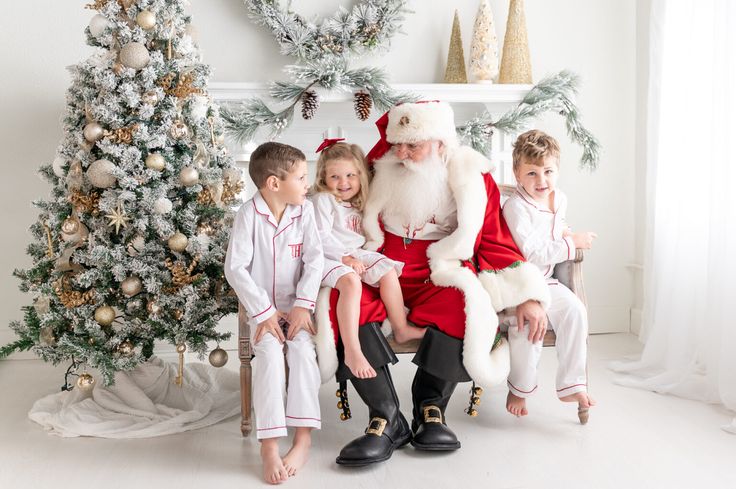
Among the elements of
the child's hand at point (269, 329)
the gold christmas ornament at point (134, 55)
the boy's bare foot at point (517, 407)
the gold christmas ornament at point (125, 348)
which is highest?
the gold christmas ornament at point (134, 55)

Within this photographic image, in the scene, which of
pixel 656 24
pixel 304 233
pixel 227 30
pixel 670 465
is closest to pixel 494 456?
pixel 670 465

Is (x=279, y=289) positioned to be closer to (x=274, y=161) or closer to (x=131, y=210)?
(x=274, y=161)

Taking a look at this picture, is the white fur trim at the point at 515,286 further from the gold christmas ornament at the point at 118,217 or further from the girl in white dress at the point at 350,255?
the gold christmas ornament at the point at 118,217

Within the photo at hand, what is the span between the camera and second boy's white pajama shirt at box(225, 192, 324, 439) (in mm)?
2400

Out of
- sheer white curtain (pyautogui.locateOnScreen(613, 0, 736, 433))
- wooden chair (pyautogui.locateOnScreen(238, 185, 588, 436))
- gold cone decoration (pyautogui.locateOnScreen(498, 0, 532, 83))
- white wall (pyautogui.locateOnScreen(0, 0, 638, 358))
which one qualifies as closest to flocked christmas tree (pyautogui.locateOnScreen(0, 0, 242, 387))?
wooden chair (pyautogui.locateOnScreen(238, 185, 588, 436))

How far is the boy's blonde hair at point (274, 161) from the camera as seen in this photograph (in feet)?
8.34

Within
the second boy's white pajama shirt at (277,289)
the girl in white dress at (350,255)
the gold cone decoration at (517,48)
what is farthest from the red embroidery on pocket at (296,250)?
the gold cone decoration at (517,48)

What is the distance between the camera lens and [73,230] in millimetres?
2707

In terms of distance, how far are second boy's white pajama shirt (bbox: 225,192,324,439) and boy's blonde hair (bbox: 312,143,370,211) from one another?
0.53ft

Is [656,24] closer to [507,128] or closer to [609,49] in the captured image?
[609,49]

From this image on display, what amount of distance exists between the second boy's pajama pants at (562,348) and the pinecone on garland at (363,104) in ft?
4.47

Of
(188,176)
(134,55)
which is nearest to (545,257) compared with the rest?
(188,176)

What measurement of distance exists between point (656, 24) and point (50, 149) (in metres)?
3.15

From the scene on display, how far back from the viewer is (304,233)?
2.63 m
